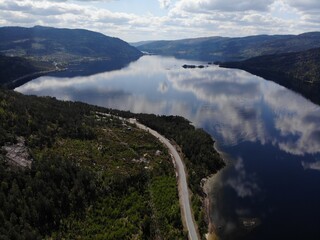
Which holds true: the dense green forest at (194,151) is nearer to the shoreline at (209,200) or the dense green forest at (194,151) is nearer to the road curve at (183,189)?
the shoreline at (209,200)

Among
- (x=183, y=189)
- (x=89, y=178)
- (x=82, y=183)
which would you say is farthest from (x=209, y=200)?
(x=82, y=183)

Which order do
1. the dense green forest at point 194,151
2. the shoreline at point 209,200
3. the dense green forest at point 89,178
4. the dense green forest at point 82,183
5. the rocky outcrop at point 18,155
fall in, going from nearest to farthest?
the dense green forest at point 82,183, the dense green forest at point 89,178, the shoreline at point 209,200, the dense green forest at point 194,151, the rocky outcrop at point 18,155

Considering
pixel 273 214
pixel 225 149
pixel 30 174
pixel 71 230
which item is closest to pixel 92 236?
pixel 71 230

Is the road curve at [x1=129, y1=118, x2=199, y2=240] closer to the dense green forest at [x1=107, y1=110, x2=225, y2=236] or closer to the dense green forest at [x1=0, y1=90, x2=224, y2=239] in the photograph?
the dense green forest at [x1=107, y1=110, x2=225, y2=236]

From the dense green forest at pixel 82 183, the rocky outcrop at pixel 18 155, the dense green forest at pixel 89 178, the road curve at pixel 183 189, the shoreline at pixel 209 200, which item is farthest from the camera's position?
the rocky outcrop at pixel 18 155

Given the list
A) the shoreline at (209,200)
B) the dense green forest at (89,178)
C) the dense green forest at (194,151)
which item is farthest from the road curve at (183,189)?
the shoreline at (209,200)

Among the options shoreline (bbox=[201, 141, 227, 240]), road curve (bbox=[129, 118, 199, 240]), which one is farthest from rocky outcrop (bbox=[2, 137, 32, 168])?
shoreline (bbox=[201, 141, 227, 240])

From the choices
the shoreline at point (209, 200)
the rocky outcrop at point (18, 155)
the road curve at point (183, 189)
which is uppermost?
the rocky outcrop at point (18, 155)

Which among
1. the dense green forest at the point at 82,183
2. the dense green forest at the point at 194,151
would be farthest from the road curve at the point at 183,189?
the dense green forest at the point at 82,183

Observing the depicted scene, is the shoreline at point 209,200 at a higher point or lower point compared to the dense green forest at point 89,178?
lower

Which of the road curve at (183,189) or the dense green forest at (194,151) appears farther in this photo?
the dense green forest at (194,151)
